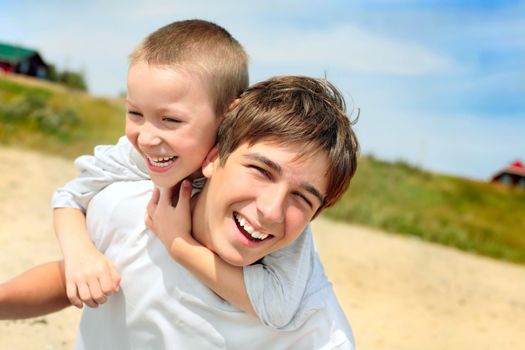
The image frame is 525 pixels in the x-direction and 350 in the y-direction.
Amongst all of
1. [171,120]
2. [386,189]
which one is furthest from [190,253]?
[386,189]

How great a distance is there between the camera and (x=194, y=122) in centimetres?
213

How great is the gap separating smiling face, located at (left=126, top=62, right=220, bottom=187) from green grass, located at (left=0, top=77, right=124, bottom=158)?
9.50 m

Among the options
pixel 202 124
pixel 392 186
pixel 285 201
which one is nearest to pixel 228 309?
pixel 285 201

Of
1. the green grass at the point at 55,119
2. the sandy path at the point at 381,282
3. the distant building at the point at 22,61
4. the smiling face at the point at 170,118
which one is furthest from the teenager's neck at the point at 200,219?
the distant building at the point at 22,61

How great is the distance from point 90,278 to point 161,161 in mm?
492

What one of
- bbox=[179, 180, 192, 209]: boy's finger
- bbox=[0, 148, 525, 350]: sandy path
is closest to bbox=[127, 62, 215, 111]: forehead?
bbox=[179, 180, 192, 209]: boy's finger

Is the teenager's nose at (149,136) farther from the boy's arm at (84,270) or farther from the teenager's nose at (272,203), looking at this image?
the boy's arm at (84,270)

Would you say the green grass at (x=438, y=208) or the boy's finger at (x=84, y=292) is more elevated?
the boy's finger at (x=84, y=292)

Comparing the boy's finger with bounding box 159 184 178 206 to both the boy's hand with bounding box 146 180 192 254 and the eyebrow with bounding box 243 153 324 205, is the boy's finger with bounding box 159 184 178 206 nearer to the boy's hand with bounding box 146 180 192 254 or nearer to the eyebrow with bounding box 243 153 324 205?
the boy's hand with bounding box 146 180 192 254

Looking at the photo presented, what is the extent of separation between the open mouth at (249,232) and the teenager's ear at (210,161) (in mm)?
179

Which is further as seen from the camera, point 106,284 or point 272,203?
point 106,284

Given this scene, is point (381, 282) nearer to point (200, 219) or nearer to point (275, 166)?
point (200, 219)

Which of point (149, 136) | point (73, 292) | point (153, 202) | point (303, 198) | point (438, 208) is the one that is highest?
point (149, 136)

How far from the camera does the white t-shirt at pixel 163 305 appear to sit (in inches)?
89.2
